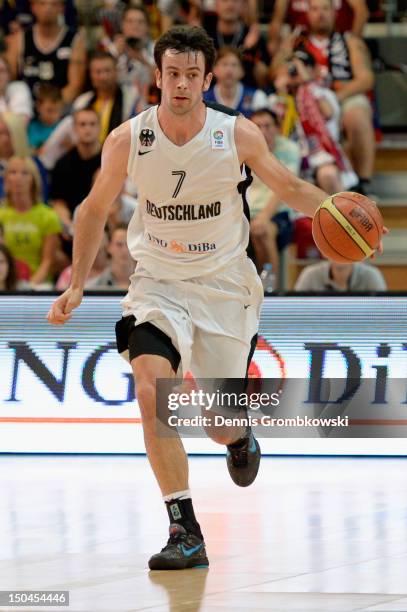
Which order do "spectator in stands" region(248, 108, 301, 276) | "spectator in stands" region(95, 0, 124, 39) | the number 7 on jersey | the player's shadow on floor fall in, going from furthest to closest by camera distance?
"spectator in stands" region(95, 0, 124, 39) < "spectator in stands" region(248, 108, 301, 276) < the number 7 on jersey < the player's shadow on floor

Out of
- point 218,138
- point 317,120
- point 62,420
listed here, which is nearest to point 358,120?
point 317,120

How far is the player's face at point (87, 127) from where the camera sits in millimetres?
12164

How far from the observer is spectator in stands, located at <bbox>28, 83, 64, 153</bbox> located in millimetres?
12992

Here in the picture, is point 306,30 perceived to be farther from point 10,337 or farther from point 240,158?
point 240,158

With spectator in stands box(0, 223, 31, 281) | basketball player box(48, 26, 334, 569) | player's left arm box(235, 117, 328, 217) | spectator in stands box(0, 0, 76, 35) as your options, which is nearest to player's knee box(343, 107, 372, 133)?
spectator in stands box(0, 0, 76, 35)

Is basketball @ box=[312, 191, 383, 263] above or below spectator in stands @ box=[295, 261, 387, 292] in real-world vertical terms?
above

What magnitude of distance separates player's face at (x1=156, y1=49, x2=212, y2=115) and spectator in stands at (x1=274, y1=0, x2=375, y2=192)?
23.3ft

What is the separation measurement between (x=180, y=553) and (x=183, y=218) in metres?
1.52

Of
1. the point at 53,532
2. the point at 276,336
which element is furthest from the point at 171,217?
the point at 276,336

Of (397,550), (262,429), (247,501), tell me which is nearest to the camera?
(397,550)

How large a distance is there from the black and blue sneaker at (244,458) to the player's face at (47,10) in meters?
7.85

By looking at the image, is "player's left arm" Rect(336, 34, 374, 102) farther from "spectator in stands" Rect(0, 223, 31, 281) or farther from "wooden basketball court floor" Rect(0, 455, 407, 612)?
"wooden basketball court floor" Rect(0, 455, 407, 612)

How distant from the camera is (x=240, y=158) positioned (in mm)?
6094

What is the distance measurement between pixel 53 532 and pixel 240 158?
2055 millimetres
